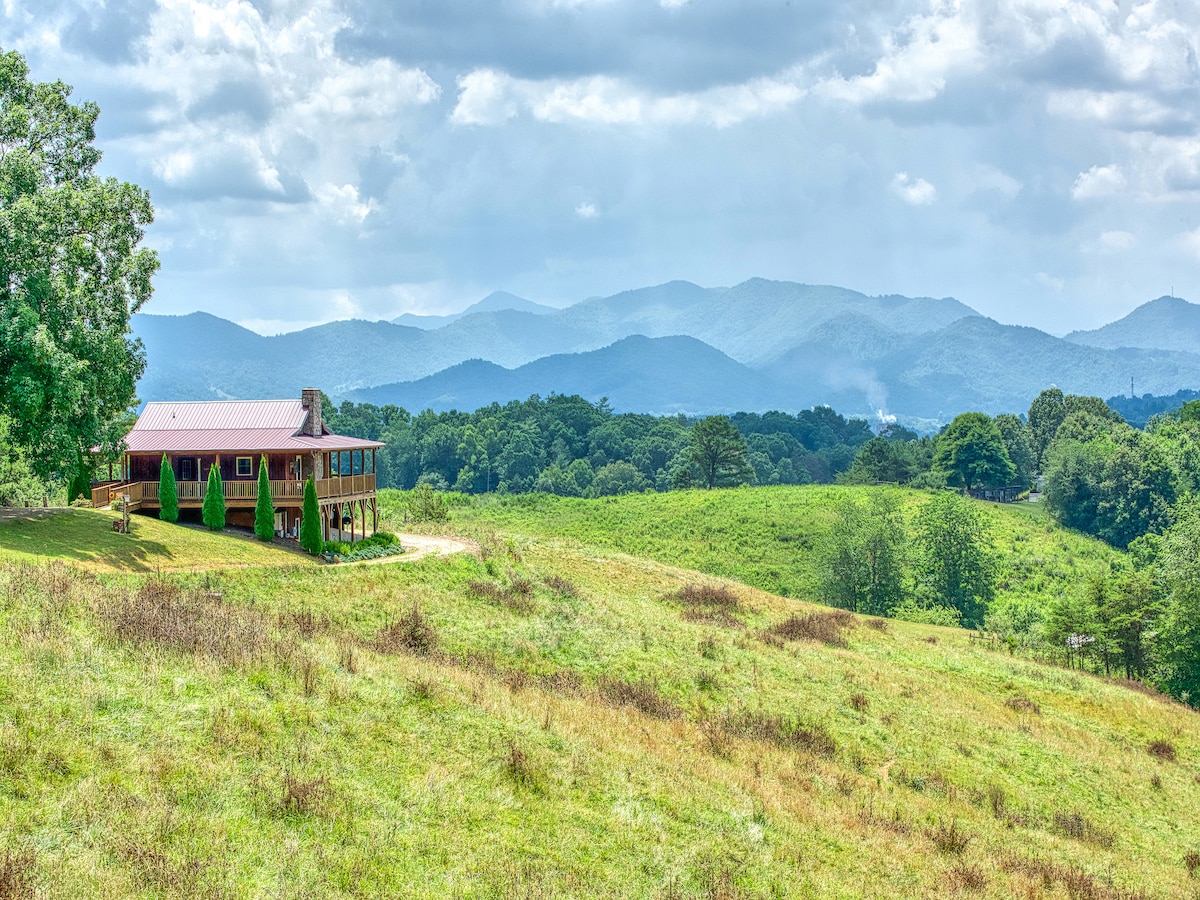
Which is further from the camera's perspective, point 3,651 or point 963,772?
point 963,772

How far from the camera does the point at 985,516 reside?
70.7m

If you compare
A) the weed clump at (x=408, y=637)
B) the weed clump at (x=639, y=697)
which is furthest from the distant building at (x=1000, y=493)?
the weed clump at (x=408, y=637)

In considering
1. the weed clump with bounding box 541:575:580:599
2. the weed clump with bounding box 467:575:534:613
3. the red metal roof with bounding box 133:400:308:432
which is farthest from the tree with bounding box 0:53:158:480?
the weed clump with bounding box 541:575:580:599

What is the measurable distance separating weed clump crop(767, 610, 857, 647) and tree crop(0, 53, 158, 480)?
23.2m

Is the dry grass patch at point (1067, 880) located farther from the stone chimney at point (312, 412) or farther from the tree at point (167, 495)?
the stone chimney at point (312, 412)

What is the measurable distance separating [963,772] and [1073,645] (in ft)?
79.4

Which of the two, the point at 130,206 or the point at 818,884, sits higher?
the point at 130,206

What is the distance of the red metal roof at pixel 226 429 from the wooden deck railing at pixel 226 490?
4.44 ft

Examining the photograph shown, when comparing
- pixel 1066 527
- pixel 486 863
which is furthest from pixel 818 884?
pixel 1066 527

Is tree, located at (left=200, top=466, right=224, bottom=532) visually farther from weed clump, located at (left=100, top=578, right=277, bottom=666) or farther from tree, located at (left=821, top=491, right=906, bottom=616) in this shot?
tree, located at (left=821, top=491, right=906, bottom=616)

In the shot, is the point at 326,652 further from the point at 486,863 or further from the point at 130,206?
the point at 130,206

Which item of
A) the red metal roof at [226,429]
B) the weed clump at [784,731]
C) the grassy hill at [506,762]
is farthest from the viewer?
the red metal roof at [226,429]

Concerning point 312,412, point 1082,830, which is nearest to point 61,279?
point 312,412

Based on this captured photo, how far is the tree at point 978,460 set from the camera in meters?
98.6
